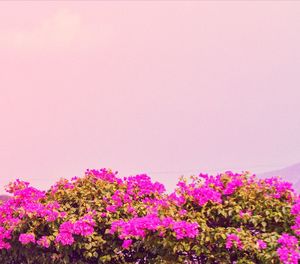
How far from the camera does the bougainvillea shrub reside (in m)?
8.20

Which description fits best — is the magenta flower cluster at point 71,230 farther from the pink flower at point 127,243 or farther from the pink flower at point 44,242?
the pink flower at point 127,243

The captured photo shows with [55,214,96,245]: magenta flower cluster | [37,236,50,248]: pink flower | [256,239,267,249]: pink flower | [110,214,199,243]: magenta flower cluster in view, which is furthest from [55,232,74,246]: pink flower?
[256,239,267,249]: pink flower

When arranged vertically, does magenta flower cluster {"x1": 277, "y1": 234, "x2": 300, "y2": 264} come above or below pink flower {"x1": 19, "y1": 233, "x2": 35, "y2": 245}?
below

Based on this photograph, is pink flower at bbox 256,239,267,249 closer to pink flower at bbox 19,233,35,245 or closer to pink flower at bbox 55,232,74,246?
pink flower at bbox 55,232,74,246

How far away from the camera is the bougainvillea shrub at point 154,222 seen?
323 inches


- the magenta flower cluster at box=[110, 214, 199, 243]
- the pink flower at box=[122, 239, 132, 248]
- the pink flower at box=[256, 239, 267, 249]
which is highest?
the magenta flower cluster at box=[110, 214, 199, 243]

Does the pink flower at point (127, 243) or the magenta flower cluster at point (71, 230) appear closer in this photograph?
the pink flower at point (127, 243)

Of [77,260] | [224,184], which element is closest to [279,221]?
[224,184]

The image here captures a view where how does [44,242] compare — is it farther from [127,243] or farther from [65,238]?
[127,243]

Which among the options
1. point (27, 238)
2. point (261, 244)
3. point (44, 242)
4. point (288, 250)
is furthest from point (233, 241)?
point (27, 238)

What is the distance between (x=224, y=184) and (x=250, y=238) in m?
1.43

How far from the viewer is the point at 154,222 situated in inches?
325

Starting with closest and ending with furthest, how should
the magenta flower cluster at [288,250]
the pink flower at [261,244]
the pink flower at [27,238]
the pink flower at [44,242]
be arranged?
the magenta flower cluster at [288,250], the pink flower at [261,244], the pink flower at [44,242], the pink flower at [27,238]

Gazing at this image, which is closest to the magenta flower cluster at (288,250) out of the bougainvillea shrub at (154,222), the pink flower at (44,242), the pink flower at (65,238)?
the bougainvillea shrub at (154,222)
